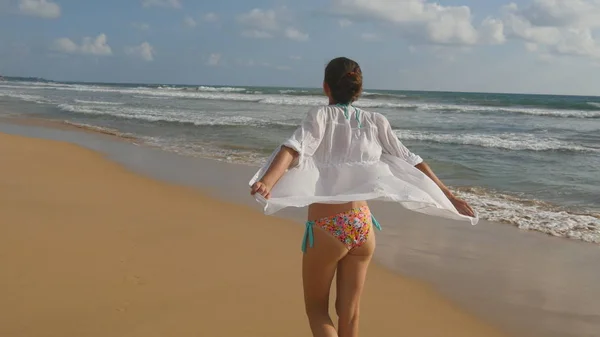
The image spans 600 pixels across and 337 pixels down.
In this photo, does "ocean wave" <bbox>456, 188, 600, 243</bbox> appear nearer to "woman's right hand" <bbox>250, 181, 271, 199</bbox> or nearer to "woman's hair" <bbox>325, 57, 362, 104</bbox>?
"woman's hair" <bbox>325, 57, 362, 104</bbox>

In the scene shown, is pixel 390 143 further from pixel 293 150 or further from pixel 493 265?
pixel 493 265

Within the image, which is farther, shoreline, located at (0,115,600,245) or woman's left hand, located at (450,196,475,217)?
shoreline, located at (0,115,600,245)

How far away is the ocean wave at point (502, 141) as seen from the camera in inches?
566

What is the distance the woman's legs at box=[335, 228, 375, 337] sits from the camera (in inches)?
100

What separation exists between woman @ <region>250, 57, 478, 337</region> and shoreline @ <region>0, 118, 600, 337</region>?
1.85m

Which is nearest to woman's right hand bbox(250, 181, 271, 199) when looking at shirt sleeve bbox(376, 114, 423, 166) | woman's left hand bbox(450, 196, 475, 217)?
shirt sleeve bbox(376, 114, 423, 166)

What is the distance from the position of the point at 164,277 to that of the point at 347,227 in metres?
2.34

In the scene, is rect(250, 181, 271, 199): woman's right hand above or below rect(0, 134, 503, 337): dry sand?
above

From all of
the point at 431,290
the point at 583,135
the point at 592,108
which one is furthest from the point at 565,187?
the point at 592,108

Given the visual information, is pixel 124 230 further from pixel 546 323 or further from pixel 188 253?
pixel 546 323

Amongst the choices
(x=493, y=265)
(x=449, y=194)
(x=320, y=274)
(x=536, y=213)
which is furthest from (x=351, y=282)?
(x=536, y=213)

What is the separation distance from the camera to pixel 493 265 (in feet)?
16.6

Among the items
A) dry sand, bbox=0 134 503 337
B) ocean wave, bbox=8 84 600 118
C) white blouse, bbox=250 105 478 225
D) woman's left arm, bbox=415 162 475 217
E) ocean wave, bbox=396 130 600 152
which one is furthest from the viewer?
ocean wave, bbox=8 84 600 118

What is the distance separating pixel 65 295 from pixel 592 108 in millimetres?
40924
